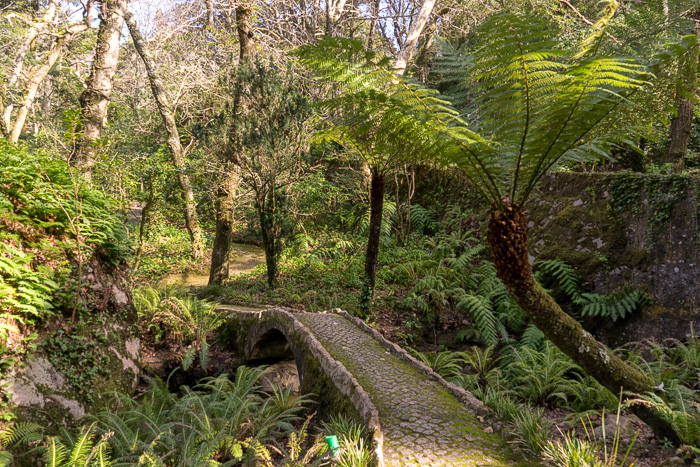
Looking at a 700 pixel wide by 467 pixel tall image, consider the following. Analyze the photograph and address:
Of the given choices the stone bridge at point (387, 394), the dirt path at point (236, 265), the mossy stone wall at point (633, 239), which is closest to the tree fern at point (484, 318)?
the mossy stone wall at point (633, 239)

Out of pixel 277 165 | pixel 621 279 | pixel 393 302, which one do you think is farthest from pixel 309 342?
pixel 621 279

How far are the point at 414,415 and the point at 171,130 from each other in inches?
405

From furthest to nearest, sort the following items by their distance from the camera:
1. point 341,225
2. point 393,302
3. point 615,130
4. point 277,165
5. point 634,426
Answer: point 341,225
point 393,302
point 277,165
point 634,426
point 615,130

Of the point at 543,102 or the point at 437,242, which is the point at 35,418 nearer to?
the point at 543,102

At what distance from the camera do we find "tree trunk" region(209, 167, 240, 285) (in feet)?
29.8

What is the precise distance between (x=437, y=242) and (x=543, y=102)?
7602mm

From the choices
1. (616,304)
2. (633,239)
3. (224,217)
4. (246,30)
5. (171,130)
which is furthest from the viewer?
(171,130)

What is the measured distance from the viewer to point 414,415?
381cm

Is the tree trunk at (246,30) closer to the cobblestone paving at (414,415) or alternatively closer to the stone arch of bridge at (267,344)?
the stone arch of bridge at (267,344)

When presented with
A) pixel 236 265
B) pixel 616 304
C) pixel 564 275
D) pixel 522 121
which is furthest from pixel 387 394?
pixel 236 265

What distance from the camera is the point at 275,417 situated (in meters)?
4.83

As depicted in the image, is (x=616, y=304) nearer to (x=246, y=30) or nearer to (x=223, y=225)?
(x=223, y=225)

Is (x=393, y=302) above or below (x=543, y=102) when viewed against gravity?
below

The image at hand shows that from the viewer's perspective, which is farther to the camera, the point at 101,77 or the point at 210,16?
the point at 210,16
